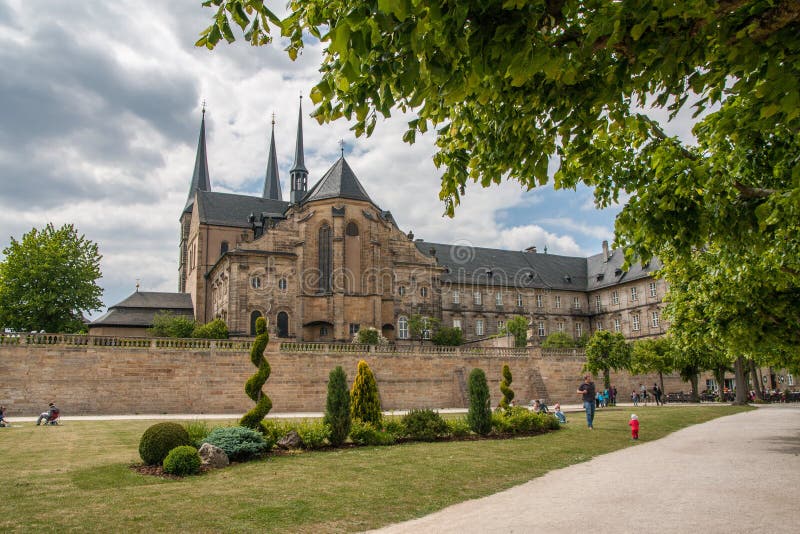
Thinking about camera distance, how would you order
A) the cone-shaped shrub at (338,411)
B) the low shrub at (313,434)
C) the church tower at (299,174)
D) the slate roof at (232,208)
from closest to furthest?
the low shrub at (313,434), the cone-shaped shrub at (338,411), the slate roof at (232,208), the church tower at (299,174)

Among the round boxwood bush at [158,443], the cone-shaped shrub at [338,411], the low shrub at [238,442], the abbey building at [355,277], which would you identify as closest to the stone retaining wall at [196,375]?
the abbey building at [355,277]

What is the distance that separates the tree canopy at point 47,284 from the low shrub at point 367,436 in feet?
122

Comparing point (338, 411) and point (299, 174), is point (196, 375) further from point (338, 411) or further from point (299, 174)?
point (299, 174)

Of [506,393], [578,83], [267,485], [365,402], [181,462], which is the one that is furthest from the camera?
[506,393]

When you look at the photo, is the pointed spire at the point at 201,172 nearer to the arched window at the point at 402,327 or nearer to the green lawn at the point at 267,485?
the arched window at the point at 402,327

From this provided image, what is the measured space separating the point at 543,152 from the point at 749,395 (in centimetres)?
4481

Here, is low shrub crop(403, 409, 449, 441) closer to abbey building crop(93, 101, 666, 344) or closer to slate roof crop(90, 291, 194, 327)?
abbey building crop(93, 101, 666, 344)

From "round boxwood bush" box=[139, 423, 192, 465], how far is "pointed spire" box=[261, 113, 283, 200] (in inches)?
2688

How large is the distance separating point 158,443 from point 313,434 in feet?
13.9

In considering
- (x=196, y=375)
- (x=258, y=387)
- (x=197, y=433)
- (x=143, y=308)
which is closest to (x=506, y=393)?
(x=258, y=387)

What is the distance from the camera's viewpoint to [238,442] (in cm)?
1266

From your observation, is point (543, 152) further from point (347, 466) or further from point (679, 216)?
point (347, 466)

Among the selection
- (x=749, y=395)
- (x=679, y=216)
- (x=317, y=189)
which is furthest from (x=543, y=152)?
(x=317, y=189)

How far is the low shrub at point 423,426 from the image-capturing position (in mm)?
16594
